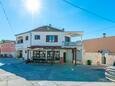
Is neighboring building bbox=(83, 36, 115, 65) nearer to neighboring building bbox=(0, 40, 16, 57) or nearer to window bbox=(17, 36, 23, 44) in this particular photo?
window bbox=(17, 36, 23, 44)

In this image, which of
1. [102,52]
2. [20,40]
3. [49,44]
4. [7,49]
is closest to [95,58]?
[102,52]

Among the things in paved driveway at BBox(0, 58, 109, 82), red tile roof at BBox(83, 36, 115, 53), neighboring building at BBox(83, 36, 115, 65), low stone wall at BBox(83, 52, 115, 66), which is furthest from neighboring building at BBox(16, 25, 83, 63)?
paved driveway at BBox(0, 58, 109, 82)

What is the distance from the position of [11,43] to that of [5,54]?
405 cm

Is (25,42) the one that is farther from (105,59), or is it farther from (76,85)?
(76,85)

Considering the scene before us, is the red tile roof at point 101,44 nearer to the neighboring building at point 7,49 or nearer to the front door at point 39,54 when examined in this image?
the front door at point 39,54

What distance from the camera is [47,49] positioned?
36375mm

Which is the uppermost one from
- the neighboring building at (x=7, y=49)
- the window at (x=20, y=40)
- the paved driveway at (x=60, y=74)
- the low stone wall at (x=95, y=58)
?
the window at (x=20, y=40)

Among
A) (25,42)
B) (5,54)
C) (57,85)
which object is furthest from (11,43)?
(57,85)

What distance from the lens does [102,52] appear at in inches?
1396

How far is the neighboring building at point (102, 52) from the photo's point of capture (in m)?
33.1

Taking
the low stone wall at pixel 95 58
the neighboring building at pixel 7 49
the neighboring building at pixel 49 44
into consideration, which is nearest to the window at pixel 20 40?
the neighboring building at pixel 49 44

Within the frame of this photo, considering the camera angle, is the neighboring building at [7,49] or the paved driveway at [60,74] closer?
the paved driveway at [60,74]

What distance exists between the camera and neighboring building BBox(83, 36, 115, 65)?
108 feet

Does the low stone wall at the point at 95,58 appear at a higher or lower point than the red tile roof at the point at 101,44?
lower
